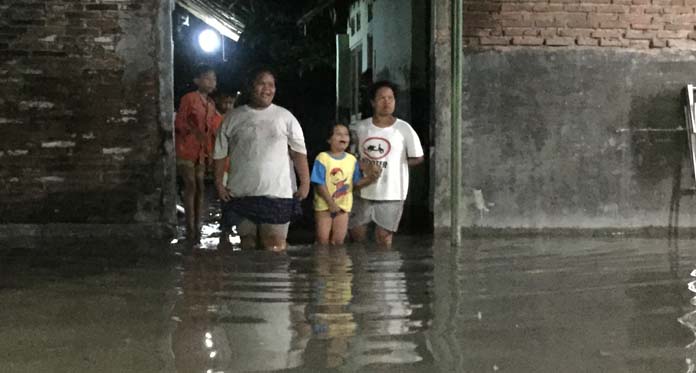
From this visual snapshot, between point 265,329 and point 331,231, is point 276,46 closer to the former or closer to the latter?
point 331,231

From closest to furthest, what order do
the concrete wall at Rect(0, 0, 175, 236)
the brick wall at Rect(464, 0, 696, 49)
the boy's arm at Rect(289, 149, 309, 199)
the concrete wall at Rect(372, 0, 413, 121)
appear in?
1. the boy's arm at Rect(289, 149, 309, 199)
2. the concrete wall at Rect(0, 0, 175, 236)
3. the brick wall at Rect(464, 0, 696, 49)
4. the concrete wall at Rect(372, 0, 413, 121)

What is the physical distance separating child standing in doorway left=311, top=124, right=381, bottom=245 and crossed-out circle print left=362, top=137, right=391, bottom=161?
0.12m

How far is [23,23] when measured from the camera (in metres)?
8.31

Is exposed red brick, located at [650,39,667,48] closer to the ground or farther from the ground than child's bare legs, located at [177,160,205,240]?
farther from the ground

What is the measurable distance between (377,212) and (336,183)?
1.63 ft

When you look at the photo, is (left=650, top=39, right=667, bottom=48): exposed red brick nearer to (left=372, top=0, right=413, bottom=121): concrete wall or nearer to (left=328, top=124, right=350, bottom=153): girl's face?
(left=372, top=0, right=413, bottom=121): concrete wall

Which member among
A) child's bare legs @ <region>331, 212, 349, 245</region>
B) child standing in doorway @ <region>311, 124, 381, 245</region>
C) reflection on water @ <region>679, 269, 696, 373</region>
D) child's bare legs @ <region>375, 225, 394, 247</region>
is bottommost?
reflection on water @ <region>679, 269, 696, 373</region>

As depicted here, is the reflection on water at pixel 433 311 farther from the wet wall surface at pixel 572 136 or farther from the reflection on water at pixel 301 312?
the wet wall surface at pixel 572 136

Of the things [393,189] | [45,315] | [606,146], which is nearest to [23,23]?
[393,189]

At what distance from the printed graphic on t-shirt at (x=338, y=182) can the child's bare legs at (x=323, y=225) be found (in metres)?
0.20

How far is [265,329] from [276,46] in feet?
51.1

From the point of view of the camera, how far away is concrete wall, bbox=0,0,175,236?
8.36 m

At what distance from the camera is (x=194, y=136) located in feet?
29.0

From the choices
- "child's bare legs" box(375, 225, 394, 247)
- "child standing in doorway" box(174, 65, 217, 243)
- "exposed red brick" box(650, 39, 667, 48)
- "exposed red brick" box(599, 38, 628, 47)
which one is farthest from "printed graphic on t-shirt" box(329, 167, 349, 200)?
"exposed red brick" box(650, 39, 667, 48)
